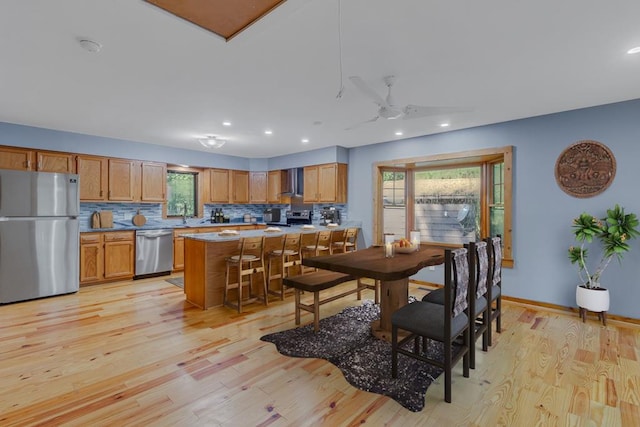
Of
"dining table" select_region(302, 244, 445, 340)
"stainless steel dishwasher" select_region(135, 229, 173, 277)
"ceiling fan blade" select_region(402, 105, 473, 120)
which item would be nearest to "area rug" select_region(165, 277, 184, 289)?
"stainless steel dishwasher" select_region(135, 229, 173, 277)

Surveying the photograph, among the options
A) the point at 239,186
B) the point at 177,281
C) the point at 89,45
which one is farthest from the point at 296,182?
the point at 89,45

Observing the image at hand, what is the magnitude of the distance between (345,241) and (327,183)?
139 cm

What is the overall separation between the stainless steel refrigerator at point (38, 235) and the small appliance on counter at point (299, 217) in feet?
12.8

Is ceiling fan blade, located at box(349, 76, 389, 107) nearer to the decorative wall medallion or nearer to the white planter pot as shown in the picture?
the decorative wall medallion

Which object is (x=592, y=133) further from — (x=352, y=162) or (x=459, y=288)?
(x=352, y=162)

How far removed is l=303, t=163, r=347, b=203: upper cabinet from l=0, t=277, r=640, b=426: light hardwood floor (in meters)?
2.98

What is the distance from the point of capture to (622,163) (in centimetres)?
360

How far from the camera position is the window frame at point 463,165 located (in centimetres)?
438

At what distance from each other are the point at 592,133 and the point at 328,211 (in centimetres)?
419

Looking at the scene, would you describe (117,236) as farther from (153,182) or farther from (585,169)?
(585,169)

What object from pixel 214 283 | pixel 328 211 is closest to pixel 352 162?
pixel 328 211

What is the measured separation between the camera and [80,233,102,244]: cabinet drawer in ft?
16.5

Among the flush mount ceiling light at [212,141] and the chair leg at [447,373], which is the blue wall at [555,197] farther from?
the flush mount ceiling light at [212,141]

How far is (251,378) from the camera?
8.01 ft
